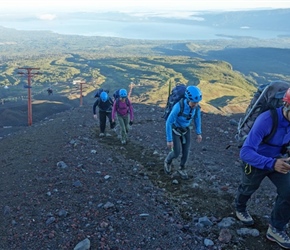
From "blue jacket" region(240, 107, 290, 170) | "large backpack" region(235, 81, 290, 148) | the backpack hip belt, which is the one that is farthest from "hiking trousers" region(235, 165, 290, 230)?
the backpack hip belt

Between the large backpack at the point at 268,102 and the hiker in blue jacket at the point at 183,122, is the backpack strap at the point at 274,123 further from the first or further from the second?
the hiker in blue jacket at the point at 183,122

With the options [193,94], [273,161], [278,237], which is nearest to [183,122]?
[193,94]

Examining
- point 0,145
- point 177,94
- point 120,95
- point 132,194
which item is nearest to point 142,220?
point 132,194

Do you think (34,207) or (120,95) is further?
(120,95)

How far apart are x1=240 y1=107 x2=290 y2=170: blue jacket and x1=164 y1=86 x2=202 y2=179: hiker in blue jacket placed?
234cm

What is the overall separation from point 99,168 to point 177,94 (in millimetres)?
2795

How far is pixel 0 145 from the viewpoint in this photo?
1365cm

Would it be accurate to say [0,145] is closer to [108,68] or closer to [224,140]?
[224,140]

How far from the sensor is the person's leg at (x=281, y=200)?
15.0 feet

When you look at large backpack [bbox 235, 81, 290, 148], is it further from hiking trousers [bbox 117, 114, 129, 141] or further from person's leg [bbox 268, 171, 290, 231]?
hiking trousers [bbox 117, 114, 129, 141]

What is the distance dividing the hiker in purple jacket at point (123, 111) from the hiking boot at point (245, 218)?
5733 mm

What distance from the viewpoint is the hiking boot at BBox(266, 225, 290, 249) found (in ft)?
15.8

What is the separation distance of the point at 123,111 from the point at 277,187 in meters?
6.74

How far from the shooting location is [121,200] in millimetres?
6410
